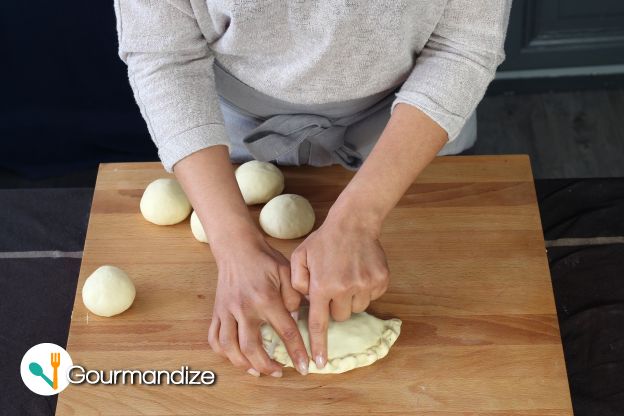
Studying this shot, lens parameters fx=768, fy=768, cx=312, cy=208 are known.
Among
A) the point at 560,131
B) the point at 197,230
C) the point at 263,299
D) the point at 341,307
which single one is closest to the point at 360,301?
the point at 341,307

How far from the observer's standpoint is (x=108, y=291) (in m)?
1.04

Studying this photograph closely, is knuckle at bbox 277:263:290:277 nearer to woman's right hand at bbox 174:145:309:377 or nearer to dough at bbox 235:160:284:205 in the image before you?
woman's right hand at bbox 174:145:309:377

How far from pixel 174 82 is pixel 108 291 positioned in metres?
0.30

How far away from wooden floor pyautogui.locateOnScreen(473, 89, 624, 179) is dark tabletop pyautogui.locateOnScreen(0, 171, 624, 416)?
0.87 m

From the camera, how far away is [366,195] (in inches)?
40.3

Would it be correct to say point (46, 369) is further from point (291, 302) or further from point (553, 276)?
point (553, 276)

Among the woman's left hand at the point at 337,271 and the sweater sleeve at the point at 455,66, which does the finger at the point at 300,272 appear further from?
the sweater sleeve at the point at 455,66

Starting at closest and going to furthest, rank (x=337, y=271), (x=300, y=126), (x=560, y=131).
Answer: (x=337, y=271) < (x=300, y=126) < (x=560, y=131)

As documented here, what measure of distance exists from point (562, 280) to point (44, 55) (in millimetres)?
1508

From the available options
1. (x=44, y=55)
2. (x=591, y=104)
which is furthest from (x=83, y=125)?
(x=591, y=104)

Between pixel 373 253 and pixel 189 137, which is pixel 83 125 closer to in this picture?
pixel 189 137

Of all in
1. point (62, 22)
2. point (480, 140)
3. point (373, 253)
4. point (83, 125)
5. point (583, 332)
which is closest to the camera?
point (373, 253)

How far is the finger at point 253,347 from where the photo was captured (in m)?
0.98

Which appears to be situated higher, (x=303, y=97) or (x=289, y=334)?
(x=303, y=97)
